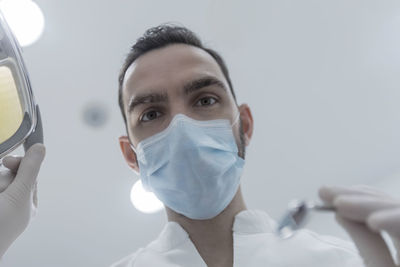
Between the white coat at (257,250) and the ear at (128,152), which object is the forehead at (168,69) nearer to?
the ear at (128,152)

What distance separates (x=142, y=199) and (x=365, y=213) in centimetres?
132

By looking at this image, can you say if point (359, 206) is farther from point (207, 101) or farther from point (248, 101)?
point (248, 101)

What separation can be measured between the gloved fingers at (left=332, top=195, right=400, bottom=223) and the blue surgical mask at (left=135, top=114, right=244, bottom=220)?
1.19 ft

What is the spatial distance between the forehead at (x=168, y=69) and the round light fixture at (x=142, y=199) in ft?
2.44

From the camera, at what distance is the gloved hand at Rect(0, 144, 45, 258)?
591 millimetres

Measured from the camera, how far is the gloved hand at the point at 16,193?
591mm

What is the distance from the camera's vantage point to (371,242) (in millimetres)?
469

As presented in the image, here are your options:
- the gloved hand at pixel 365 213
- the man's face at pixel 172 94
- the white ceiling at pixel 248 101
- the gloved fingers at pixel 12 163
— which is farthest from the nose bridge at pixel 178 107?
the white ceiling at pixel 248 101

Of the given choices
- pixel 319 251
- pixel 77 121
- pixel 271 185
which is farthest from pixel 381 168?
pixel 77 121

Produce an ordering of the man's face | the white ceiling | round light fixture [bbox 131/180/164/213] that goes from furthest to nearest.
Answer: round light fixture [bbox 131/180/164/213] → the white ceiling → the man's face

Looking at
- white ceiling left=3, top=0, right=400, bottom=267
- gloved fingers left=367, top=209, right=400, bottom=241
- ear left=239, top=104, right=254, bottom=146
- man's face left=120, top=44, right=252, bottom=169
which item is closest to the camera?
gloved fingers left=367, top=209, right=400, bottom=241

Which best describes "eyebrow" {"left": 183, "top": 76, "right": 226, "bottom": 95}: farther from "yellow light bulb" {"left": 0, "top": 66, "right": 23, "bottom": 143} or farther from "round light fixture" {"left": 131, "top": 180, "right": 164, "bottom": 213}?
"round light fixture" {"left": 131, "top": 180, "right": 164, "bottom": 213}

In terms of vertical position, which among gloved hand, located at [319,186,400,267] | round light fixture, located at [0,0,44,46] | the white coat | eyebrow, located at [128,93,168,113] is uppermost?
round light fixture, located at [0,0,44,46]

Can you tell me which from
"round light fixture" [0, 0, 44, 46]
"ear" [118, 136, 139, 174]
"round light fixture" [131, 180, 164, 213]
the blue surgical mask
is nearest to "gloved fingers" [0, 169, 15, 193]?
the blue surgical mask
